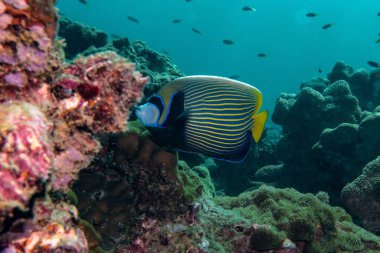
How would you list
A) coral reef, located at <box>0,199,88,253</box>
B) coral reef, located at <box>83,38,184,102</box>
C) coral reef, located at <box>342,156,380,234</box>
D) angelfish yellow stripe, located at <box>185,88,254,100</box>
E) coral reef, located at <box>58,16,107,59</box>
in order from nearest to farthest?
coral reef, located at <box>0,199,88,253</box>
angelfish yellow stripe, located at <box>185,88,254,100</box>
coral reef, located at <box>342,156,380,234</box>
coral reef, located at <box>83,38,184,102</box>
coral reef, located at <box>58,16,107,59</box>

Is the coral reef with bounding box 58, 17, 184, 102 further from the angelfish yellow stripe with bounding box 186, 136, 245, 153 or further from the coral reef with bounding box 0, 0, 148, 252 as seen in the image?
the coral reef with bounding box 0, 0, 148, 252

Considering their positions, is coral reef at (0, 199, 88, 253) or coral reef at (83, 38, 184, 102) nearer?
coral reef at (0, 199, 88, 253)

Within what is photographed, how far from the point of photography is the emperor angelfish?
230 centimetres

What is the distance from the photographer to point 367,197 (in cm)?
496

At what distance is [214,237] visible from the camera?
2.75m

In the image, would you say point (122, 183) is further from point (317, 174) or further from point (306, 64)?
point (306, 64)

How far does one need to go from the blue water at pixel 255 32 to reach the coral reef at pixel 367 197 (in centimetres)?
8891

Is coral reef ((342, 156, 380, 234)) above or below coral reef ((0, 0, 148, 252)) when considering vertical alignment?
below

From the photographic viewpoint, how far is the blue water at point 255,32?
313ft

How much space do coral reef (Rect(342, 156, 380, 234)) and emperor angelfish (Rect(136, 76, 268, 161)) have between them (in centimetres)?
339

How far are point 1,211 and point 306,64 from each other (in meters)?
106

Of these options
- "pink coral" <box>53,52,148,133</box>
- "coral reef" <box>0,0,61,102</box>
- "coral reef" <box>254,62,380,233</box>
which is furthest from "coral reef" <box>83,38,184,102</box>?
"coral reef" <box>0,0,61,102</box>

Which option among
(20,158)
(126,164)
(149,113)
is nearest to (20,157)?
(20,158)

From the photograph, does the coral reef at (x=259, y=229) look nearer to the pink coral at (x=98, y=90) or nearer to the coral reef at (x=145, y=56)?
the pink coral at (x=98, y=90)
